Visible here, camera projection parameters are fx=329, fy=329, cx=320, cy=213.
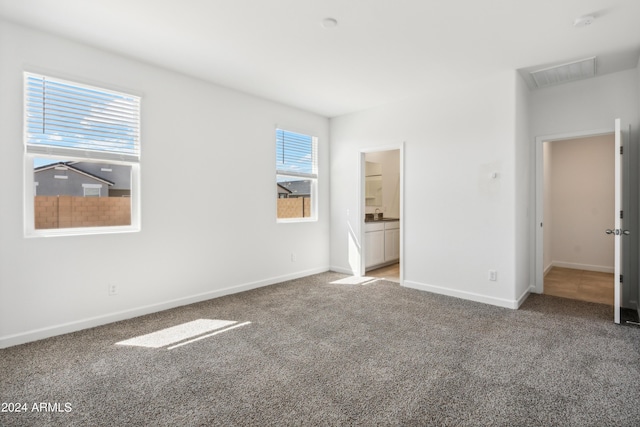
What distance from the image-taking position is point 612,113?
12.4ft

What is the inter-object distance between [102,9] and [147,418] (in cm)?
290

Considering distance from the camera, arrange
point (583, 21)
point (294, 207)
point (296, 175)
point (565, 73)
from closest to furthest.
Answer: point (583, 21), point (565, 73), point (296, 175), point (294, 207)

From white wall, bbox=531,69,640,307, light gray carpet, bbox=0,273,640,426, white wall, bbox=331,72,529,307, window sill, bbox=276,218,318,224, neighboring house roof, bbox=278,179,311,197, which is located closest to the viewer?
light gray carpet, bbox=0,273,640,426

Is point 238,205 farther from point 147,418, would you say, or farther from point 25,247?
point 147,418

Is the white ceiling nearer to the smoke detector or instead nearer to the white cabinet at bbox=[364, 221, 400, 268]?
Result: the smoke detector

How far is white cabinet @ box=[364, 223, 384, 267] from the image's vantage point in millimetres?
5586

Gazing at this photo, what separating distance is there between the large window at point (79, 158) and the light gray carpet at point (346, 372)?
1071mm

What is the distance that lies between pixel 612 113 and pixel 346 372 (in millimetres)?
4186

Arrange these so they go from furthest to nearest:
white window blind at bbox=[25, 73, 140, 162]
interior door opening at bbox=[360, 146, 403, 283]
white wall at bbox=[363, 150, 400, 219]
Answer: white wall at bbox=[363, 150, 400, 219] < interior door opening at bbox=[360, 146, 403, 283] < white window blind at bbox=[25, 73, 140, 162]

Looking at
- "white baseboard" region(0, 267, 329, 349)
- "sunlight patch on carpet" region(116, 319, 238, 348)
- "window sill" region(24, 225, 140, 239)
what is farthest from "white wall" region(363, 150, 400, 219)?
"window sill" region(24, 225, 140, 239)

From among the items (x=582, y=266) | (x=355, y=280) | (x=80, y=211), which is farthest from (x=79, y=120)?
(x=582, y=266)

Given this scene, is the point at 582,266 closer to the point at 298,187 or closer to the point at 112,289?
the point at 298,187

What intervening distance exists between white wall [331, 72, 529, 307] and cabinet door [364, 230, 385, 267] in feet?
3.24

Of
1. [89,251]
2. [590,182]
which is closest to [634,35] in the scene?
[590,182]
